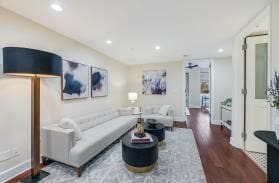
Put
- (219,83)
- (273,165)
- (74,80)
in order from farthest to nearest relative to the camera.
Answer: (219,83)
(74,80)
(273,165)

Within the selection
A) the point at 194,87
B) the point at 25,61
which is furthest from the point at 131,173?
the point at 194,87

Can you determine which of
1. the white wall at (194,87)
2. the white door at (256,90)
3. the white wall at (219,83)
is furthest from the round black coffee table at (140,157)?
the white wall at (194,87)

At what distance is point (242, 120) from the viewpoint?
3.05 metres

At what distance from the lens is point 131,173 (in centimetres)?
221

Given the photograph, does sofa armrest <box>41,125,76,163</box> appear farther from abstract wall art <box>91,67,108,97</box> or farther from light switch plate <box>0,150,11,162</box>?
abstract wall art <box>91,67,108,97</box>

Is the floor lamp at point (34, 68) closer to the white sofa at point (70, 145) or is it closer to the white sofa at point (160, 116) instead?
the white sofa at point (70, 145)

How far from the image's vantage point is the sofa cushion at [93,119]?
3.13 m

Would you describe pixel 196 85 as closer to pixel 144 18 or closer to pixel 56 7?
pixel 144 18

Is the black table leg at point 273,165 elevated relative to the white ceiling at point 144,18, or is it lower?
lower

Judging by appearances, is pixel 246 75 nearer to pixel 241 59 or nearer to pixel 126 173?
pixel 241 59

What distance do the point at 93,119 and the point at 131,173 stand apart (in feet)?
5.65

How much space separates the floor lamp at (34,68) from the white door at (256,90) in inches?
143

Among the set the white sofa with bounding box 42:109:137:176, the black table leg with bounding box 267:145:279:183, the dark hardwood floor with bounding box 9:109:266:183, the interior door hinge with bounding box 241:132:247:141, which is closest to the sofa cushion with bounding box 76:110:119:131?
the white sofa with bounding box 42:109:137:176

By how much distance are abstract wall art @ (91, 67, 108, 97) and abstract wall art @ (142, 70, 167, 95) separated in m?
1.99
